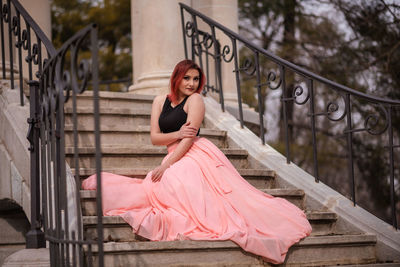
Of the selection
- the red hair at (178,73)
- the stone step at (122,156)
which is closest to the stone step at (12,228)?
the stone step at (122,156)

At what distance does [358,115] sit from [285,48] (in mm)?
2609

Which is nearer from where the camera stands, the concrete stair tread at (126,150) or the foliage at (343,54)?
the concrete stair tread at (126,150)

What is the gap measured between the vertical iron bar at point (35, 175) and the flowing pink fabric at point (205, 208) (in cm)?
48

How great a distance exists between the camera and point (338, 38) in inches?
583

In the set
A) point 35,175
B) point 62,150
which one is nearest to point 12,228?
point 35,175

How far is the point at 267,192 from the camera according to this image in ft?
15.6

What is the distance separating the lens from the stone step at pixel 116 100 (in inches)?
240

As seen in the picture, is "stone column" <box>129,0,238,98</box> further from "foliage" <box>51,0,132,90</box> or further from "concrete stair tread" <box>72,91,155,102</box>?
"foliage" <box>51,0,132,90</box>

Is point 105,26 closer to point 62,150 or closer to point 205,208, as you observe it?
point 205,208

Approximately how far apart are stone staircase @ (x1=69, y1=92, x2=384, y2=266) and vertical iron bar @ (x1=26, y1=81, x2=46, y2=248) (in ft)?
1.04

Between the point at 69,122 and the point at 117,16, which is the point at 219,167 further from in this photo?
the point at 117,16

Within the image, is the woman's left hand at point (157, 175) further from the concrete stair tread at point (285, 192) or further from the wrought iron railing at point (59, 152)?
the concrete stair tread at point (285, 192)

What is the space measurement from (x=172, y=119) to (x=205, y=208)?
95cm

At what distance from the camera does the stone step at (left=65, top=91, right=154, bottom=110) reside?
6102 mm
